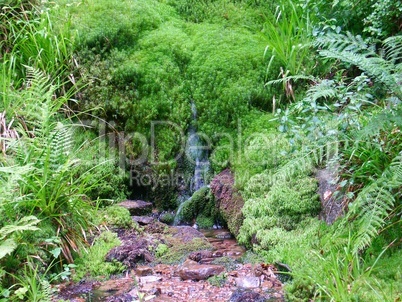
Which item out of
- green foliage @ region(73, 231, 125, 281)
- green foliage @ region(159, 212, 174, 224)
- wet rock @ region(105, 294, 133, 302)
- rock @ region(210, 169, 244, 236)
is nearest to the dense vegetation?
green foliage @ region(73, 231, 125, 281)

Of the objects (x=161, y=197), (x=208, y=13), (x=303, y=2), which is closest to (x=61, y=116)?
(x=161, y=197)

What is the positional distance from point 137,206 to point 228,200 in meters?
1.14

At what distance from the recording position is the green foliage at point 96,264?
4.25 m

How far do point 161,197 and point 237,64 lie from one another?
2.00 meters

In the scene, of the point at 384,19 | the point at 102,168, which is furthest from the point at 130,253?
the point at 384,19

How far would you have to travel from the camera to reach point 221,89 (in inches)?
239

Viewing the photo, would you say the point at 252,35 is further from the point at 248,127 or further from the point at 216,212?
the point at 216,212

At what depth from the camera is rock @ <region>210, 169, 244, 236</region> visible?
502 cm

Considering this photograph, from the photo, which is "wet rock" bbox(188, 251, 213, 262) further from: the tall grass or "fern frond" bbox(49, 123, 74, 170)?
Result: the tall grass

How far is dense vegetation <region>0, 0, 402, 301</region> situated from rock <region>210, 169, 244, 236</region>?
134 millimetres

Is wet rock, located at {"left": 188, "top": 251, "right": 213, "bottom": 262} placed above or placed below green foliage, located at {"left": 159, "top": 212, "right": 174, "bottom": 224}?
above

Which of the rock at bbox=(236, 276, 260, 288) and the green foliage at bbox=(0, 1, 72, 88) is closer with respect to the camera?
the rock at bbox=(236, 276, 260, 288)

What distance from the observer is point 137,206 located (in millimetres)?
5625

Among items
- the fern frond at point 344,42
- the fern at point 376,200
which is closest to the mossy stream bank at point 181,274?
the fern at point 376,200
